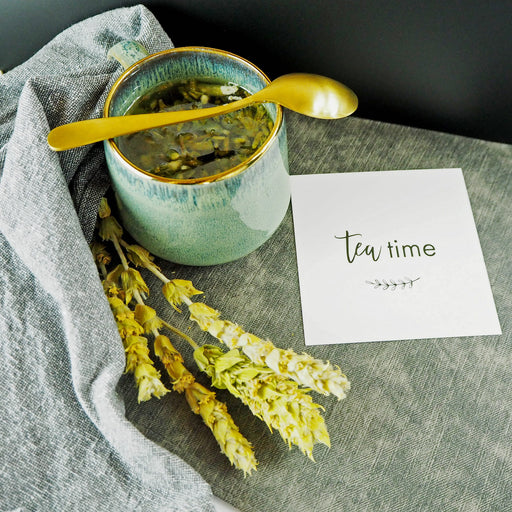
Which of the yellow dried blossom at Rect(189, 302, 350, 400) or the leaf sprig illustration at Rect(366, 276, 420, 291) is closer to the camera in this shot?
the yellow dried blossom at Rect(189, 302, 350, 400)

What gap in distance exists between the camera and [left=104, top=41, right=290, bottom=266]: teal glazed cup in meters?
0.47

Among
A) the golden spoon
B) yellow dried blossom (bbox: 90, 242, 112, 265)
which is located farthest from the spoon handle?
yellow dried blossom (bbox: 90, 242, 112, 265)

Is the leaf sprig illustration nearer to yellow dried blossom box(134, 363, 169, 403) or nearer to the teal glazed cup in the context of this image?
the teal glazed cup

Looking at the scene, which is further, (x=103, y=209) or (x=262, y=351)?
(x=103, y=209)

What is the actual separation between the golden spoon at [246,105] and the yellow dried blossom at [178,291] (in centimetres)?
14

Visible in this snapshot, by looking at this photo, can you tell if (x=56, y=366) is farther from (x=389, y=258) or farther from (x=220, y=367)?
(x=389, y=258)

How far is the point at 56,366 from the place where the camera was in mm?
490

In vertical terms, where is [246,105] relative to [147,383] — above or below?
above

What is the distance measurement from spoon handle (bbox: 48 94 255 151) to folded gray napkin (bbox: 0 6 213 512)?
0.08 ft

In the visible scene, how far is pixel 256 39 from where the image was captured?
64 cm

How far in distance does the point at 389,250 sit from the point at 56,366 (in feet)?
1.06

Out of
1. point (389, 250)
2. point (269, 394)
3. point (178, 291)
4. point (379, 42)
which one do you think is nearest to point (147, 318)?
point (178, 291)

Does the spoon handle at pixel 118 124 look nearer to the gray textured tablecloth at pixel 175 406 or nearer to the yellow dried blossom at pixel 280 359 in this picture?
the gray textured tablecloth at pixel 175 406

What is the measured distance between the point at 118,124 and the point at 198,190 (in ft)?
0.31
